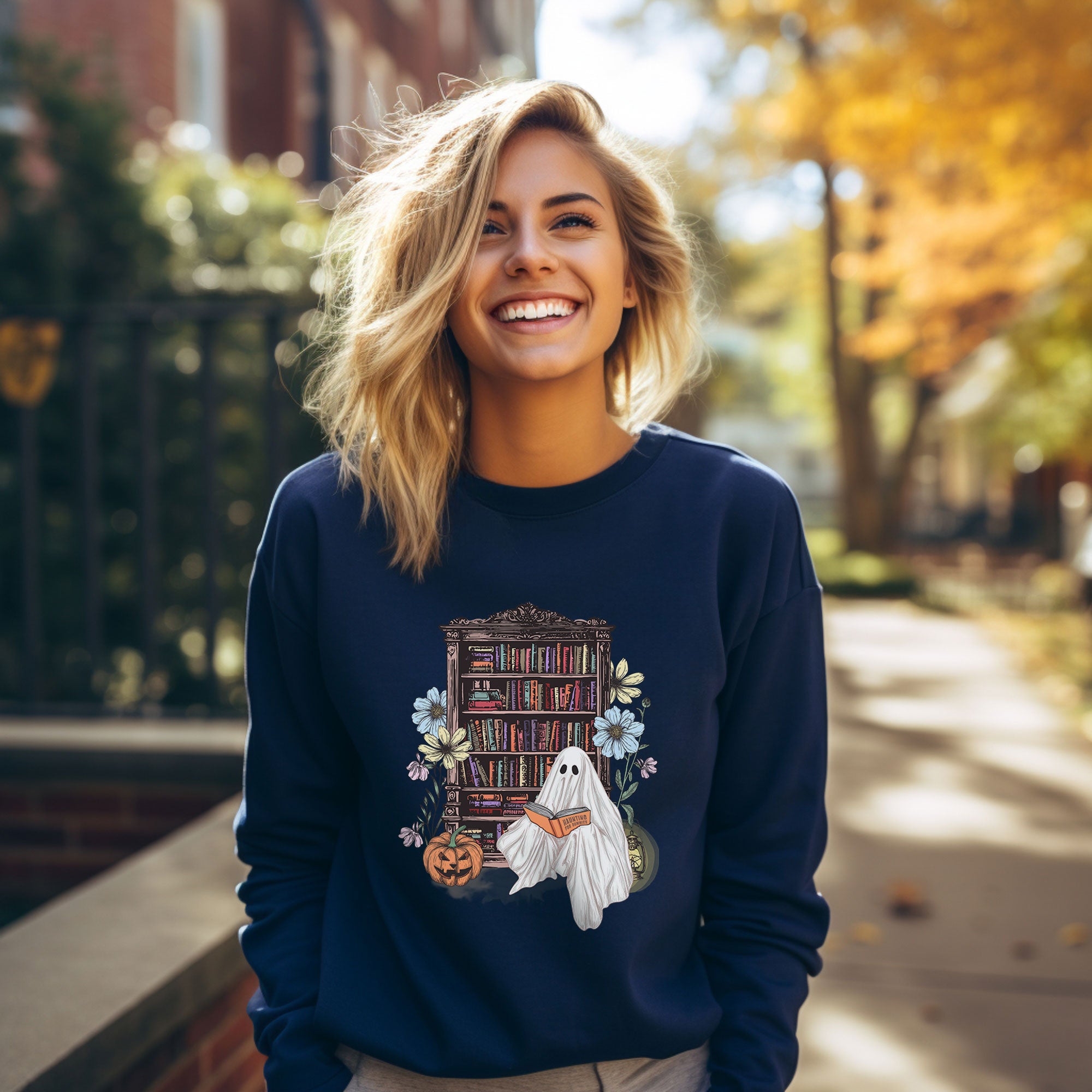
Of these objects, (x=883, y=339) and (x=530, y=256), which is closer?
(x=530, y=256)

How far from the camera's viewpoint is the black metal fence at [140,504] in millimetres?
3881

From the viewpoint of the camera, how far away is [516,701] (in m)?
1.65

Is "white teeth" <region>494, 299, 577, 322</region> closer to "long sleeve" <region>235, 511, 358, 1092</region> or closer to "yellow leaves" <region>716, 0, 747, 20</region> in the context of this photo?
"long sleeve" <region>235, 511, 358, 1092</region>

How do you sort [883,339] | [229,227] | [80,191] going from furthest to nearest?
[883,339]
[229,227]
[80,191]

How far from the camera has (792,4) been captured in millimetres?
9914

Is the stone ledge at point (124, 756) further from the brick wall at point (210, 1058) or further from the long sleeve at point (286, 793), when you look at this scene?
the long sleeve at point (286, 793)

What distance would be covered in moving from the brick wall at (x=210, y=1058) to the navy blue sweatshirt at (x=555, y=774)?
2.32ft

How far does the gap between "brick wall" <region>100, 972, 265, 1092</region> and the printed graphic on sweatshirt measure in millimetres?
975

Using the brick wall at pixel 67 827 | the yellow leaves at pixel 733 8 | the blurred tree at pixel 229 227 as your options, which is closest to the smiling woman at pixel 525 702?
the brick wall at pixel 67 827

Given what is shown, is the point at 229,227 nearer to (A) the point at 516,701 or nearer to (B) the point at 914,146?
(A) the point at 516,701

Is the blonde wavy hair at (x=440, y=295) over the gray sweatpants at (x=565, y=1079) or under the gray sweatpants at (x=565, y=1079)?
over

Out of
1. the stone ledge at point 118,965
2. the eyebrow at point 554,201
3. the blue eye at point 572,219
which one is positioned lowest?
the stone ledge at point 118,965

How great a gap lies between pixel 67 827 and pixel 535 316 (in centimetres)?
269

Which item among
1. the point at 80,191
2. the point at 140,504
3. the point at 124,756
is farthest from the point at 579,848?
the point at 80,191
